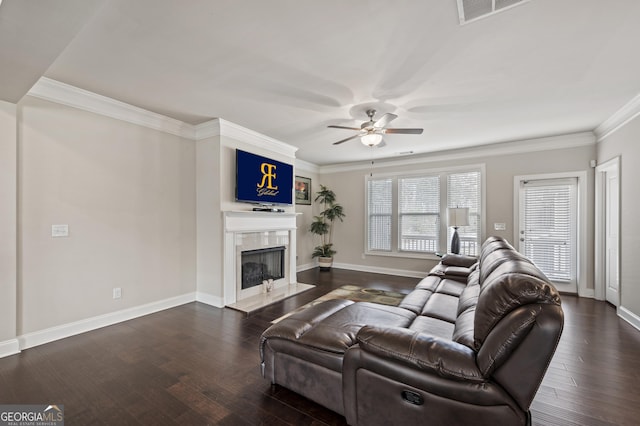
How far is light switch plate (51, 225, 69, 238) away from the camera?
2.87 m

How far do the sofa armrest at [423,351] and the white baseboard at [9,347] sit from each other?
328cm

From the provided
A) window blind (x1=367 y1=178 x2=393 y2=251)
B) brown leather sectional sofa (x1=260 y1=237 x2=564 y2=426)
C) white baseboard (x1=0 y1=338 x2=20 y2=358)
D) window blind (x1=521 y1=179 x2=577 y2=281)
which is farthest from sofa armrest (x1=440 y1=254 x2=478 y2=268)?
white baseboard (x1=0 y1=338 x2=20 y2=358)

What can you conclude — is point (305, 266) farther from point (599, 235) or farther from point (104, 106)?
point (599, 235)

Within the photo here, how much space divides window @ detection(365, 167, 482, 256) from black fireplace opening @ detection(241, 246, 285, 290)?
246 cm

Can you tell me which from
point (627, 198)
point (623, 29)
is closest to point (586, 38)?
point (623, 29)

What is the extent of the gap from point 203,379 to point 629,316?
4.89 meters

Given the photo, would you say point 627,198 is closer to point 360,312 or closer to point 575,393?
point 575,393

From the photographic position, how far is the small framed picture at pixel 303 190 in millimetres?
6470

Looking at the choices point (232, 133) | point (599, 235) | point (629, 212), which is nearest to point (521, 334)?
point (629, 212)

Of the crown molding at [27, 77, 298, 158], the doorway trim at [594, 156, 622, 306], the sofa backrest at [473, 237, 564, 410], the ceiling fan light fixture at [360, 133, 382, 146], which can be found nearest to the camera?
the sofa backrest at [473, 237, 564, 410]

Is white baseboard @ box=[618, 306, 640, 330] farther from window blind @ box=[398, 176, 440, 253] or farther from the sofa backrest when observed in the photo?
the sofa backrest

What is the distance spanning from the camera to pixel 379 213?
6445 millimetres

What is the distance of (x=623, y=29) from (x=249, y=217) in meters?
4.34

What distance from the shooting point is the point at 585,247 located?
443cm
